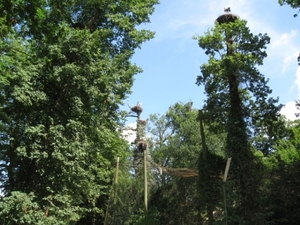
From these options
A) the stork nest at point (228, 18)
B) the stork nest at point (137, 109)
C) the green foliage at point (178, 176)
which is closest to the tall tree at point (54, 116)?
the green foliage at point (178, 176)

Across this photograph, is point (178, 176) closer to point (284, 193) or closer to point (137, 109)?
point (284, 193)

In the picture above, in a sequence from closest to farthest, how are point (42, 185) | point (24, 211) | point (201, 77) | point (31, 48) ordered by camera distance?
1. point (24, 211)
2. point (42, 185)
3. point (31, 48)
4. point (201, 77)

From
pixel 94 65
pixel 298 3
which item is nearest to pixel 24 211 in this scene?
pixel 94 65

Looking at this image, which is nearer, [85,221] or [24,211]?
[24,211]

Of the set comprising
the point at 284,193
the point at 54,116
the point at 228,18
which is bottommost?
the point at 284,193

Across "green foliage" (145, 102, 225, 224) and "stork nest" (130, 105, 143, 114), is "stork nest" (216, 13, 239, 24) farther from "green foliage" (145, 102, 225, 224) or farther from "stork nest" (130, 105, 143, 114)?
"stork nest" (130, 105, 143, 114)

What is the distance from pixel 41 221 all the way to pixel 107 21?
758 cm

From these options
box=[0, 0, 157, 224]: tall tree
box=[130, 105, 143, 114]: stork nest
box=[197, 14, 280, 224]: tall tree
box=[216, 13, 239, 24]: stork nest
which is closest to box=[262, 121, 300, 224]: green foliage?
box=[197, 14, 280, 224]: tall tree

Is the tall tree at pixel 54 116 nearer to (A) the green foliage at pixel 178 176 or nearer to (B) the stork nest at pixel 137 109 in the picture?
(A) the green foliage at pixel 178 176

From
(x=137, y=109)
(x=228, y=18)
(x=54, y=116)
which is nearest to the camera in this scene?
(x=54, y=116)

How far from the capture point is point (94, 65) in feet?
33.0

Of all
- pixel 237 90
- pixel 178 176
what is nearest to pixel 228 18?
pixel 237 90

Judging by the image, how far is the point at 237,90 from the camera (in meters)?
11.5

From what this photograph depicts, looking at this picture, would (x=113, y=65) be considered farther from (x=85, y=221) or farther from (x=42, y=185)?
Answer: (x=85, y=221)
